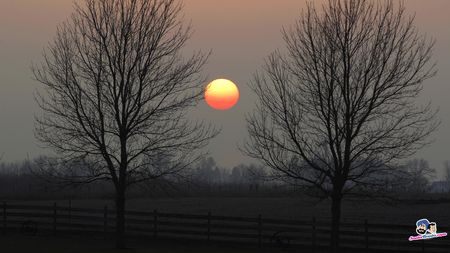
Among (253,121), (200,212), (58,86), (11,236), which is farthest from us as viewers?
(200,212)

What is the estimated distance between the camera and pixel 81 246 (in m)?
16.8

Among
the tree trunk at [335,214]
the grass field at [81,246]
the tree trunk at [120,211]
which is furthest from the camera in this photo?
the grass field at [81,246]

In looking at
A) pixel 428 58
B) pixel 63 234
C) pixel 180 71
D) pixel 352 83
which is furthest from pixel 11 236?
pixel 428 58

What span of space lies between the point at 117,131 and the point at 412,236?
1219 cm

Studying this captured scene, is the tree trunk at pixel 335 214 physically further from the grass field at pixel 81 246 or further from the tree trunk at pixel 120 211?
the tree trunk at pixel 120 211

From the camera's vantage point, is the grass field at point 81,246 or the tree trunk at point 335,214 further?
the grass field at point 81,246

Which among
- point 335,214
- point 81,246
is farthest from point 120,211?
point 335,214

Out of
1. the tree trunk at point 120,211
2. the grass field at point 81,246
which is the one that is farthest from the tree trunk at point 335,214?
the tree trunk at point 120,211

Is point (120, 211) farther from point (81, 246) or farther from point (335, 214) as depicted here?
point (335, 214)

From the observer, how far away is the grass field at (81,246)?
50.4 feet

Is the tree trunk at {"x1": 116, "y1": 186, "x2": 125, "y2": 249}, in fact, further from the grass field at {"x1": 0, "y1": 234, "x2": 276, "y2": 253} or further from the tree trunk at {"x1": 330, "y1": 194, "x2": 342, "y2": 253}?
the tree trunk at {"x1": 330, "y1": 194, "x2": 342, "y2": 253}

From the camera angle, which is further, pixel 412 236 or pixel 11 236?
pixel 11 236

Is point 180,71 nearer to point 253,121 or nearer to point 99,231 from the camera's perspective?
point 253,121

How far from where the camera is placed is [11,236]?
19.5 metres
